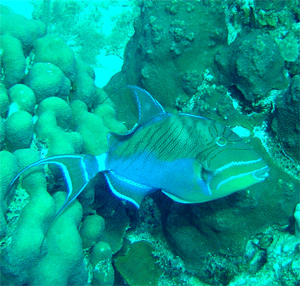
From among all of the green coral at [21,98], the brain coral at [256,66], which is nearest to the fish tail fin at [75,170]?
the green coral at [21,98]

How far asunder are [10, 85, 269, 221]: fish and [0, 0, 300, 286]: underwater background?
1.66 ft

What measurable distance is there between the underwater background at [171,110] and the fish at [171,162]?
505mm

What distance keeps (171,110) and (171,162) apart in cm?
128


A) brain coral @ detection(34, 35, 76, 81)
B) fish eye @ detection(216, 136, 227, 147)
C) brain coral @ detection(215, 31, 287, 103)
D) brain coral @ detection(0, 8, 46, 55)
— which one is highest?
brain coral @ detection(215, 31, 287, 103)

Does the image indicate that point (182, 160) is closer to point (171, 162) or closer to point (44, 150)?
point (171, 162)

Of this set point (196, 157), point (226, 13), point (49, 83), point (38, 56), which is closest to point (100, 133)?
point (49, 83)

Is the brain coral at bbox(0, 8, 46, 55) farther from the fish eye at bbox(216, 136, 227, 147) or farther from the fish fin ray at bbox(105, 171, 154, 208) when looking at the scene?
the fish eye at bbox(216, 136, 227, 147)

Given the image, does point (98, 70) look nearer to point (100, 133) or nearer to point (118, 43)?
point (118, 43)

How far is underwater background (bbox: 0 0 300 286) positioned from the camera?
86.7 inches

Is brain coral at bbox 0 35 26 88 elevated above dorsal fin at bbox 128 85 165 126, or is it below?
below

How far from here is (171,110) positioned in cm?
315

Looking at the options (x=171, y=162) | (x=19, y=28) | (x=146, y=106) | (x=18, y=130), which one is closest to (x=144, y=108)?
(x=146, y=106)

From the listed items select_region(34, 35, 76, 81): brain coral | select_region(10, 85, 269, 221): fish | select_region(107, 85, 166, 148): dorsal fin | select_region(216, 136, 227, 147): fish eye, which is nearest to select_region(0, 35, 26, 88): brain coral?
select_region(34, 35, 76, 81): brain coral

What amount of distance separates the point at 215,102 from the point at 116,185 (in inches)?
57.5
